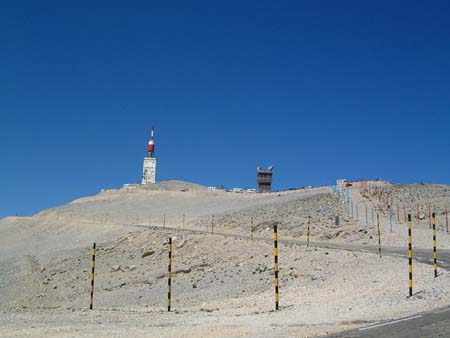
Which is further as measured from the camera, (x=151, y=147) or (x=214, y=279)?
(x=151, y=147)

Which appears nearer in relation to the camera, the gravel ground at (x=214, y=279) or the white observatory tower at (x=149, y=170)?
the gravel ground at (x=214, y=279)

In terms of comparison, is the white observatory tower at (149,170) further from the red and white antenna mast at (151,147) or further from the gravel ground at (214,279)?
the gravel ground at (214,279)

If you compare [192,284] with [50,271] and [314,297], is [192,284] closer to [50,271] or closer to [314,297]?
[314,297]

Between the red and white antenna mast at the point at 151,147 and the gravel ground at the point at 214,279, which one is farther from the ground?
the red and white antenna mast at the point at 151,147

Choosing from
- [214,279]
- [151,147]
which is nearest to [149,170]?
[151,147]

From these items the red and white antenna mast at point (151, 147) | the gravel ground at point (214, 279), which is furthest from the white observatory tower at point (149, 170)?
the gravel ground at point (214, 279)

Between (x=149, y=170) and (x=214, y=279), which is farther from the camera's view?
(x=149, y=170)

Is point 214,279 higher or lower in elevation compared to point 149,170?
lower

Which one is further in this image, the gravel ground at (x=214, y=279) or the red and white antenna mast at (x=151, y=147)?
the red and white antenna mast at (x=151, y=147)

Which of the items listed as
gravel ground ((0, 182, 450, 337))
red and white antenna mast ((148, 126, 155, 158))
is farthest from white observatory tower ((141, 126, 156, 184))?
gravel ground ((0, 182, 450, 337))

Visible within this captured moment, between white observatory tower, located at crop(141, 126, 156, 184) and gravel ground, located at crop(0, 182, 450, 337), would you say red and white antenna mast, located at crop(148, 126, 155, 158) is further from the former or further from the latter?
gravel ground, located at crop(0, 182, 450, 337)

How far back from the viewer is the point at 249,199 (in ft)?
258

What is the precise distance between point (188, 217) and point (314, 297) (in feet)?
164

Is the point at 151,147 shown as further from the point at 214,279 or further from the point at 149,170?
the point at 214,279
